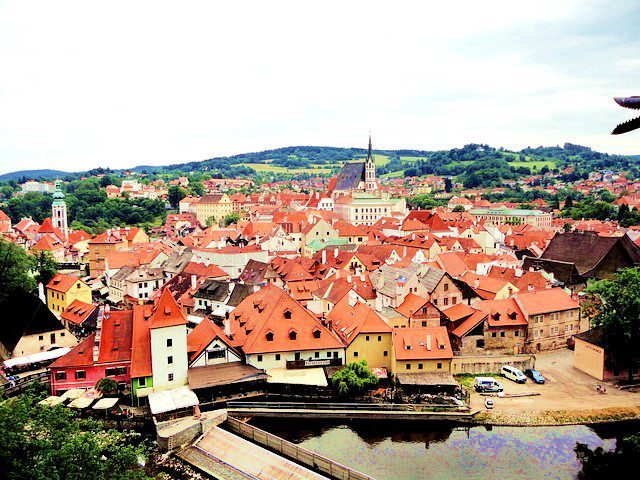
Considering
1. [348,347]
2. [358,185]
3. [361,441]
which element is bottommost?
[361,441]

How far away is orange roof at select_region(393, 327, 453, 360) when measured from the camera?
3491 centimetres

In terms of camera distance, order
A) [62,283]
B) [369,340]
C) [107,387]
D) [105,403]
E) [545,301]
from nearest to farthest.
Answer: [105,403]
[107,387]
[369,340]
[545,301]
[62,283]

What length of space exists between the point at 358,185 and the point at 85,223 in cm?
6958

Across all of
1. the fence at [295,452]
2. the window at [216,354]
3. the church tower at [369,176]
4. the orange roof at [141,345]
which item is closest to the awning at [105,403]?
the orange roof at [141,345]

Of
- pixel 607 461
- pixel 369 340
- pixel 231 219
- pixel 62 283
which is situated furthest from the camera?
pixel 231 219

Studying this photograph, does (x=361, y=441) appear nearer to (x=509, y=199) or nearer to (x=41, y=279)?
(x=41, y=279)

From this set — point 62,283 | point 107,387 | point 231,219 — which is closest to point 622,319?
point 107,387

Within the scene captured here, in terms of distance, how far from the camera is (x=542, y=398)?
32938 millimetres

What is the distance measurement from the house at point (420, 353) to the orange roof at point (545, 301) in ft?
30.1

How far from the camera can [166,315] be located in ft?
107

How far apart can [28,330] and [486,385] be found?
33.0 metres

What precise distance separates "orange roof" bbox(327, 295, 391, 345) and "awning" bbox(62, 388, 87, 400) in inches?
676

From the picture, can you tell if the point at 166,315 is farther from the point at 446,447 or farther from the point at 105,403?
the point at 446,447

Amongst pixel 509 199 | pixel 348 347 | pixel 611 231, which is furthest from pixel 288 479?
pixel 509 199
